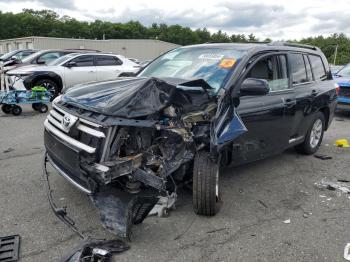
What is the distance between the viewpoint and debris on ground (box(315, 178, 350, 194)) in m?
4.94

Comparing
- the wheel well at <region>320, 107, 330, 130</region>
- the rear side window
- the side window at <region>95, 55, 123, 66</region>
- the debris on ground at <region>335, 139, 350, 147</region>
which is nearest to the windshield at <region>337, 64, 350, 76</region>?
the debris on ground at <region>335, 139, 350, 147</region>

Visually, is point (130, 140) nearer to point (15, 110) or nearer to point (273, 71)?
point (273, 71)

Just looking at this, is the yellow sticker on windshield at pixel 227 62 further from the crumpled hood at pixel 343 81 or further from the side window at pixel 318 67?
the crumpled hood at pixel 343 81

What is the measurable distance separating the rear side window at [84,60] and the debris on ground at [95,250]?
32.9 feet

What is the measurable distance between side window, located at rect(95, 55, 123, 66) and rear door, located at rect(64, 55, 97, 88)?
26 centimetres

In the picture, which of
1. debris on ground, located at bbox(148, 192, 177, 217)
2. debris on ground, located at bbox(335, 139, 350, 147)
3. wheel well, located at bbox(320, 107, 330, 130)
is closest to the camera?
debris on ground, located at bbox(148, 192, 177, 217)

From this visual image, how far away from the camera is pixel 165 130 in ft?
11.5

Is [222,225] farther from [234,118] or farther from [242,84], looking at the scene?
[242,84]

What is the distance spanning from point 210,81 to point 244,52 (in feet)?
2.31

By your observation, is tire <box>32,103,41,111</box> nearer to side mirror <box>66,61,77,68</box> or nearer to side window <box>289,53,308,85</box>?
side mirror <box>66,61,77,68</box>

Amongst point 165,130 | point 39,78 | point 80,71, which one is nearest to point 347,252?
point 165,130

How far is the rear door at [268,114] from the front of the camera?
172 inches

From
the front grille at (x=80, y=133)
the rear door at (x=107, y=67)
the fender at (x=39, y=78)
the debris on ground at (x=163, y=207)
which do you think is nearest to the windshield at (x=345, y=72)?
the rear door at (x=107, y=67)

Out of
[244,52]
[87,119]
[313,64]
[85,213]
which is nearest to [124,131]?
[87,119]
